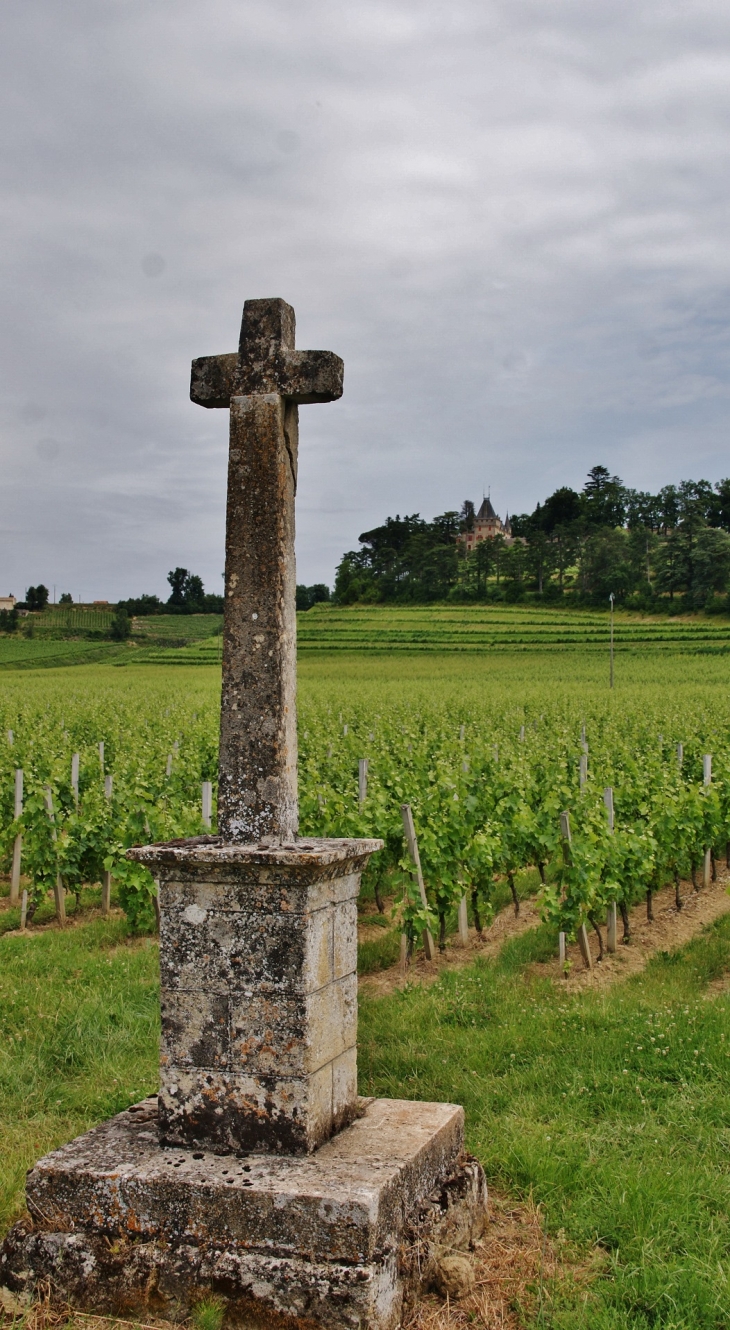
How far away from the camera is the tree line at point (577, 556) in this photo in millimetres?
76188

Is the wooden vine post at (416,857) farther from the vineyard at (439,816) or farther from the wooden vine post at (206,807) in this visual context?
the wooden vine post at (206,807)

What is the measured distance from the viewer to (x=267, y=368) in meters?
4.07

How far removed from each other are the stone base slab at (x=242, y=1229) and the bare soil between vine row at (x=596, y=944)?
4.42 metres

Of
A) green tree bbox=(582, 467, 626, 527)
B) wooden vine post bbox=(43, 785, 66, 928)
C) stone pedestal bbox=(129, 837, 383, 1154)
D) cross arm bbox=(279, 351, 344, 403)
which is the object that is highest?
green tree bbox=(582, 467, 626, 527)

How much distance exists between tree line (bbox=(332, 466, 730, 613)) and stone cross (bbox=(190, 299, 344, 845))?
71.7 metres

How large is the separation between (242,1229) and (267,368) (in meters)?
3.27

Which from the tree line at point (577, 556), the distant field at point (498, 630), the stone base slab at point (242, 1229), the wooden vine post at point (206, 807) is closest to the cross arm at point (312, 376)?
the stone base slab at point (242, 1229)

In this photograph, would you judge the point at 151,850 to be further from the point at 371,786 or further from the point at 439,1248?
the point at 371,786

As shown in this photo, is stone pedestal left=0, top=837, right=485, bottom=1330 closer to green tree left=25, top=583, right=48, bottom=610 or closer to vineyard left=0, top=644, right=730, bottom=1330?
vineyard left=0, top=644, right=730, bottom=1330

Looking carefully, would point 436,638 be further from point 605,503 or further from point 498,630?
point 605,503

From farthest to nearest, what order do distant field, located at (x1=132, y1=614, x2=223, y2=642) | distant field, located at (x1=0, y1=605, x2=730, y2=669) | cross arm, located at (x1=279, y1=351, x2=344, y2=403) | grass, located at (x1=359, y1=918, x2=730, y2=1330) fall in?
1. distant field, located at (x1=132, y1=614, x2=223, y2=642)
2. distant field, located at (x1=0, y1=605, x2=730, y2=669)
3. cross arm, located at (x1=279, y1=351, x2=344, y2=403)
4. grass, located at (x1=359, y1=918, x2=730, y2=1330)

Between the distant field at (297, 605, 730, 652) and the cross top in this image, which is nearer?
the cross top

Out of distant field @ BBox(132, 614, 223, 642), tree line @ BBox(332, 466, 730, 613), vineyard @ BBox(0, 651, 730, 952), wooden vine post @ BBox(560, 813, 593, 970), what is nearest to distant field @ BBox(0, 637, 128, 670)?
distant field @ BBox(132, 614, 223, 642)

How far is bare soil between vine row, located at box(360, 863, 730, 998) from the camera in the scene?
8406 millimetres
